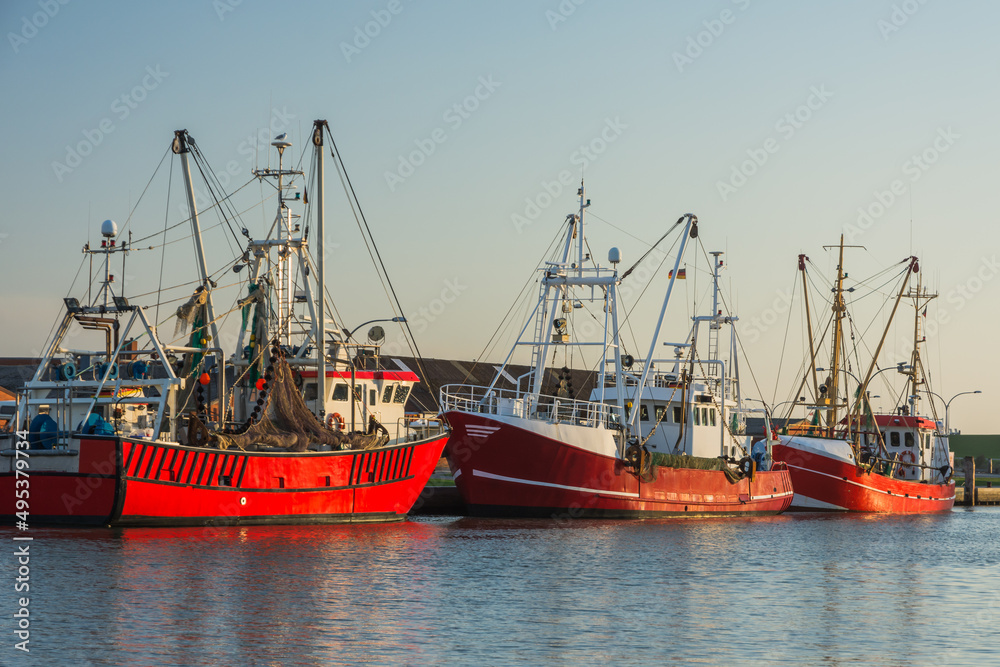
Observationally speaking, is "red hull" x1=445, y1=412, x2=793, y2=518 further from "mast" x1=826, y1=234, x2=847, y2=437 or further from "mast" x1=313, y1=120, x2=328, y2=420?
"mast" x1=826, y1=234, x2=847, y2=437

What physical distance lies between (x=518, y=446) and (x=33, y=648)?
65.4 ft

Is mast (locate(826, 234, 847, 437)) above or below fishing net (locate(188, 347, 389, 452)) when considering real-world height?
above

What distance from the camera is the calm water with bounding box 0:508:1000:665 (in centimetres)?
1474

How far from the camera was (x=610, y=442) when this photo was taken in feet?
115

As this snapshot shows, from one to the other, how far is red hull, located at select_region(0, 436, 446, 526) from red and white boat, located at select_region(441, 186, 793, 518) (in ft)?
13.8

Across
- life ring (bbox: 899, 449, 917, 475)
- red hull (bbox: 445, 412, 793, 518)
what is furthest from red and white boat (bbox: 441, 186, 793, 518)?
life ring (bbox: 899, 449, 917, 475)

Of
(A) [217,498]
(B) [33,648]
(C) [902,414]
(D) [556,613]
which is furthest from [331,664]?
(C) [902,414]

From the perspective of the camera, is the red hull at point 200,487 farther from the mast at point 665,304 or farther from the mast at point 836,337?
the mast at point 836,337

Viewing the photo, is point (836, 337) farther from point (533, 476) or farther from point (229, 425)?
point (229, 425)

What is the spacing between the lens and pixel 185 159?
3256 centimetres

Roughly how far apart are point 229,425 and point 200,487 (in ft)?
9.30

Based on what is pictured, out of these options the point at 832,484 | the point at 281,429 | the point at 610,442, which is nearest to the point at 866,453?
the point at 832,484

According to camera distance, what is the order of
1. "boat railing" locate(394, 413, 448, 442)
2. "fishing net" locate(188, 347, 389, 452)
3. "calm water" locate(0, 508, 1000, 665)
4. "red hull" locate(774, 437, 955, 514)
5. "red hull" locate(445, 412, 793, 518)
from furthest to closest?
"red hull" locate(774, 437, 955, 514) < "red hull" locate(445, 412, 793, 518) < "boat railing" locate(394, 413, 448, 442) < "fishing net" locate(188, 347, 389, 452) < "calm water" locate(0, 508, 1000, 665)

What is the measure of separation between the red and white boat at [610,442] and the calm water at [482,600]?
3.70 metres
